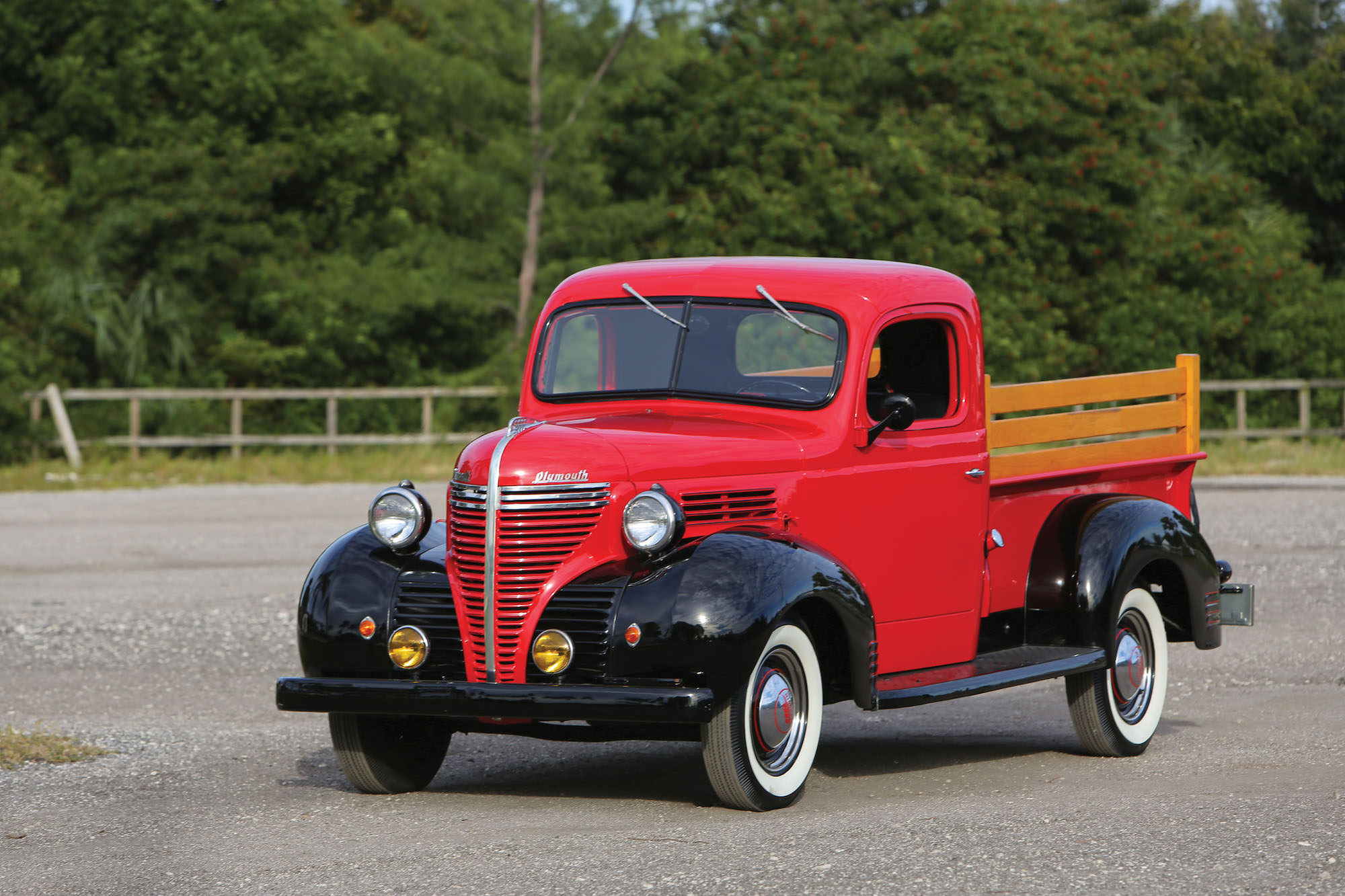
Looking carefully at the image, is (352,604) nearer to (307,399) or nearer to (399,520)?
(399,520)

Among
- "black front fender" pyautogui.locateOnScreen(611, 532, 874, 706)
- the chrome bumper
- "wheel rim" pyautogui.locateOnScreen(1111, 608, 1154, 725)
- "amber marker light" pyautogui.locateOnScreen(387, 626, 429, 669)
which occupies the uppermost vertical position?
"black front fender" pyautogui.locateOnScreen(611, 532, 874, 706)

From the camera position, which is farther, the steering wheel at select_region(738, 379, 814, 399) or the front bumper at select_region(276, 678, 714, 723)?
the steering wheel at select_region(738, 379, 814, 399)

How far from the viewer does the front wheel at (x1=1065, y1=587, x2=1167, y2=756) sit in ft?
26.8

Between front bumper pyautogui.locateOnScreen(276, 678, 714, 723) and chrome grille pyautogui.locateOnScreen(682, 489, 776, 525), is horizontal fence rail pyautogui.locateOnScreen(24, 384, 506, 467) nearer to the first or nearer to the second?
front bumper pyautogui.locateOnScreen(276, 678, 714, 723)

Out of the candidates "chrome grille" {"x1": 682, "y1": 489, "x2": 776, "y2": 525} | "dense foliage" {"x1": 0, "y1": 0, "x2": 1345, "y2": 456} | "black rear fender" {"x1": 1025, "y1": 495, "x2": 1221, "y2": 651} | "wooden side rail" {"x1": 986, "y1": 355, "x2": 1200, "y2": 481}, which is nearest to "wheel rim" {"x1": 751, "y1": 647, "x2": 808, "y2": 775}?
"chrome grille" {"x1": 682, "y1": 489, "x2": 776, "y2": 525}

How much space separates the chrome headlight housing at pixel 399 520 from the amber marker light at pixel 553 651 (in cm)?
77

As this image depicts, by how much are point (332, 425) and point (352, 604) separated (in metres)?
24.2

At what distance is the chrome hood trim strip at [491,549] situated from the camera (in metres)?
6.64

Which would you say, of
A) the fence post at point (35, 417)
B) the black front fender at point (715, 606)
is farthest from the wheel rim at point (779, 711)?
the fence post at point (35, 417)

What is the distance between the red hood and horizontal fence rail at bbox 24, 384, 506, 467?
23.2 meters

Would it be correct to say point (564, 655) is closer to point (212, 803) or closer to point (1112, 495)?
point (212, 803)

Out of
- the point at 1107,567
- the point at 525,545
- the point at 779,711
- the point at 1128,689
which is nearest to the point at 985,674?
the point at 1107,567

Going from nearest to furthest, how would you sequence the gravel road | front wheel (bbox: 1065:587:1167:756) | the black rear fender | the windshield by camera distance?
1. the gravel road
2. the windshield
3. the black rear fender
4. front wheel (bbox: 1065:587:1167:756)

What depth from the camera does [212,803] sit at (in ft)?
23.3
